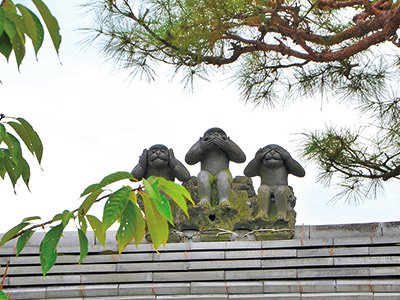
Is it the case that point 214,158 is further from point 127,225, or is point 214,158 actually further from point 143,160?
point 127,225

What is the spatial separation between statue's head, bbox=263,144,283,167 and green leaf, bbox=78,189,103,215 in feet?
17.9

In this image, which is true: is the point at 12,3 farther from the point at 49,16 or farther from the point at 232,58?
the point at 232,58

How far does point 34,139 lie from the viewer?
2.58m

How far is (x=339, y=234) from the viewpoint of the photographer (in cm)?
717

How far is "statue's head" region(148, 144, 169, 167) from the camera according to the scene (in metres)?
8.02

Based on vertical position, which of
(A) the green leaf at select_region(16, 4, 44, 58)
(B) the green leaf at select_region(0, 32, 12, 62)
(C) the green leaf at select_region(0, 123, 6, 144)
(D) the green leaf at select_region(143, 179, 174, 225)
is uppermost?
(A) the green leaf at select_region(16, 4, 44, 58)

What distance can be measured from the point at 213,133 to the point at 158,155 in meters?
0.57

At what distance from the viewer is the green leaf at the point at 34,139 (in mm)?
2518

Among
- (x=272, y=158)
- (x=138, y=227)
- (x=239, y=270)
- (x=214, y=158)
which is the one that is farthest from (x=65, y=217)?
(x=214, y=158)

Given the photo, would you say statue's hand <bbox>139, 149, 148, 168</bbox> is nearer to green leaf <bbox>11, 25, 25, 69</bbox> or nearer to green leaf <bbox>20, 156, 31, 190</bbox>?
green leaf <bbox>20, 156, 31, 190</bbox>

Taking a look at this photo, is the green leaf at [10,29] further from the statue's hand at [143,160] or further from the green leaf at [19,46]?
the statue's hand at [143,160]

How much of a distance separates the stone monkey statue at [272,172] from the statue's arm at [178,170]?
1.89 ft

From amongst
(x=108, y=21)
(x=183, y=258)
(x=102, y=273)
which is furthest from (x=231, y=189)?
(x=108, y=21)

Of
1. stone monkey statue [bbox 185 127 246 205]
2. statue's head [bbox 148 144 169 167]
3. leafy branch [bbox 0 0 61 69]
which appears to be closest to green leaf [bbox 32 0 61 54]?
leafy branch [bbox 0 0 61 69]
